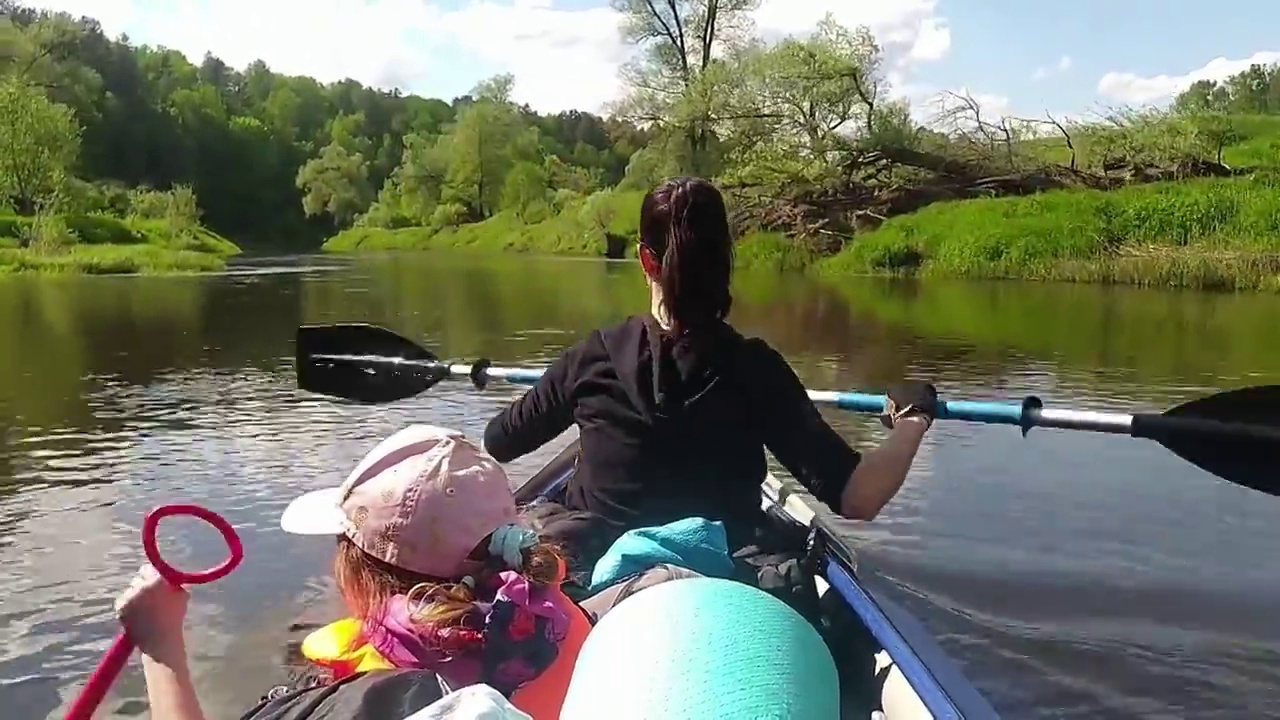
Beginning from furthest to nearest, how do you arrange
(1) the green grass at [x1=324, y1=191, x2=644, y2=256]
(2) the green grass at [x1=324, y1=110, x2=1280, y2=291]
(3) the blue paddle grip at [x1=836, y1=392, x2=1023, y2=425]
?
(1) the green grass at [x1=324, y1=191, x2=644, y2=256], (2) the green grass at [x1=324, y1=110, x2=1280, y2=291], (3) the blue paddle grip at [x1=836, y1=392, x2=1023, y2=425]

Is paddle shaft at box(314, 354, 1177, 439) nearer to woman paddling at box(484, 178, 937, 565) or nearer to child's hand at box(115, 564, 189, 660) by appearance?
woman paddling at box(484, 178, 937, 565)

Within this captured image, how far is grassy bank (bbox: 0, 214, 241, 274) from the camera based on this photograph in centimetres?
2659

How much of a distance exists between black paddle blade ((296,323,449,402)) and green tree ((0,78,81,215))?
109 ft

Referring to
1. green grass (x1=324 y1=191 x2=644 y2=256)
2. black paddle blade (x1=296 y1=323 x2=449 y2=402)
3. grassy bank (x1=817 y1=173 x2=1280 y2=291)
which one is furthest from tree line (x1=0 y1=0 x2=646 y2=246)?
black paddle blade (x1=296 y1=323 x2=449 y2=402)

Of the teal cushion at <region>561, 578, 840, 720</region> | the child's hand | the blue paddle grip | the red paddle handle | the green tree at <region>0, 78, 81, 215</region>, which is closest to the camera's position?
the teal cushion at <region>561, 578, 840, 720</region>

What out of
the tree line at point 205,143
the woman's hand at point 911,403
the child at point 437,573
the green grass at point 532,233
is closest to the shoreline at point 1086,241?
the green grass at point 532,233

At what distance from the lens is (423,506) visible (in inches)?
75.4

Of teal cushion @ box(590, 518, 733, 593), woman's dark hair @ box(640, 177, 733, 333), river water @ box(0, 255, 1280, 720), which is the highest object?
woman's dark hair @ box(640, 177, 733, 333)

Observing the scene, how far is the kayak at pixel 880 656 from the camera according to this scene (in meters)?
2.69

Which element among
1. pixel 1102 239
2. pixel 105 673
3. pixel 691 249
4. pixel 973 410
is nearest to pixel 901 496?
pixel 973 410

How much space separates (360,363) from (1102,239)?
1816 centimetres

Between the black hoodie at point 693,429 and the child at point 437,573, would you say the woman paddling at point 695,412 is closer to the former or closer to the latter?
the black hoodie at point 693,429

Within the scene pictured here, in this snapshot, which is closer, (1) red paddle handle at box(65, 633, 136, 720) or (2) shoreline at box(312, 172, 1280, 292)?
(1) red paddle handle at box(65, 633, 136, 720)

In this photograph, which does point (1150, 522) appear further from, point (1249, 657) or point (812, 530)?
point (812, 530)
